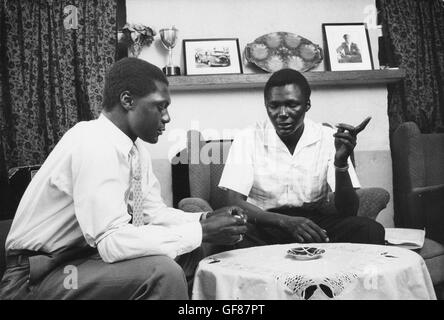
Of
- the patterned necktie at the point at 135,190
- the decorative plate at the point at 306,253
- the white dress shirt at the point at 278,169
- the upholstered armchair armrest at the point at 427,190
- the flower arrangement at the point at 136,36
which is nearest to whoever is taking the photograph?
the decorative plate at the point at 306,253

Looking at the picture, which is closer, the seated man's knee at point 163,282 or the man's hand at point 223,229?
the seated man's knee at point 163,282

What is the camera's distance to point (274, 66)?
9.14 ft

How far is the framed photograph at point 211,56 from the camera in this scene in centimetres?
276

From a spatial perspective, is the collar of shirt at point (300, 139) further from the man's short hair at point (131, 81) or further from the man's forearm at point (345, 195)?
the man's short hair at point (131, 81)

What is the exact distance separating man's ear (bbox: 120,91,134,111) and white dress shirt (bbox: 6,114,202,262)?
60 mm

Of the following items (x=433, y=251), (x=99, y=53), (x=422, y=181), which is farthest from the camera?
(x=99, y=53)

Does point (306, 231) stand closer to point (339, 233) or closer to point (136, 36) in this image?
point (339, 233)

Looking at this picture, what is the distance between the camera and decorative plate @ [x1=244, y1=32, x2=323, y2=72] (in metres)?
2.78

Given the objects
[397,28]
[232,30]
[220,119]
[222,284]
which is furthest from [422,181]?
[222,284]

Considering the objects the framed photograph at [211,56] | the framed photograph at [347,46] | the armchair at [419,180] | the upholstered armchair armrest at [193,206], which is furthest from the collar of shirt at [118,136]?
the framed photograph at [347,46]

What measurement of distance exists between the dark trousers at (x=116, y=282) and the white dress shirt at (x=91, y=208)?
0.10ft

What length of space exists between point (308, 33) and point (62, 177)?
6.78 feet

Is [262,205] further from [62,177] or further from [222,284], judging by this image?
[62,177]

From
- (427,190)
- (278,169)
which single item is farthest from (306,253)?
(427,190)
